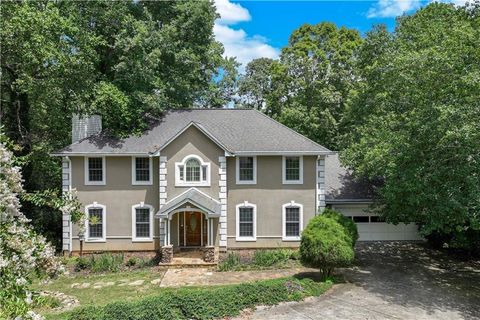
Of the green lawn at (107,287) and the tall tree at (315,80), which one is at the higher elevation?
the tall tree at (315,80)

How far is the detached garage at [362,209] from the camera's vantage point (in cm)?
2009

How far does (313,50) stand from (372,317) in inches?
1068

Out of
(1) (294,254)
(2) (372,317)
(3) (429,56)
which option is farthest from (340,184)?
(2) (372,317)

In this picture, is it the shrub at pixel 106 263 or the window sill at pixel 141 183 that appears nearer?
the shrub at pixel 106 263

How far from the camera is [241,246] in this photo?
18.3m

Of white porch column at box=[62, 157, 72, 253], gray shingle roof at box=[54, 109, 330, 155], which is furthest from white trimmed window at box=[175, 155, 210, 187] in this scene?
white porch column at box=[62, 157, 72, 253]

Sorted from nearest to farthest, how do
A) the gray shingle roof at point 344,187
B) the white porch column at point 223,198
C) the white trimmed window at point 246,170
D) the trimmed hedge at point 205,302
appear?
the trimmed hedge at point 205,302 < the white porch column at point 223,198 < the white trimmed window at point 246,170 < the gray shingle roof at point 344,187

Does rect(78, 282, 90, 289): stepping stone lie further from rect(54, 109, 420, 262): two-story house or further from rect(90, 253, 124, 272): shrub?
rect(54, 109, 420, 262): two-story house

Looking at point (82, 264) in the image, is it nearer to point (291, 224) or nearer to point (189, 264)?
point (189, 264)

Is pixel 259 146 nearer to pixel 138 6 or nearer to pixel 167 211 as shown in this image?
pixel 167 211

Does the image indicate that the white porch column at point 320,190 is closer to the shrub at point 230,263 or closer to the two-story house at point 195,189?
the two-story house at point 195,189

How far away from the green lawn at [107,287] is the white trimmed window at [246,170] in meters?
6.21

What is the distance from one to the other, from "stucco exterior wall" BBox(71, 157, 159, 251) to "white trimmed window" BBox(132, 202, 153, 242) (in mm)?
197

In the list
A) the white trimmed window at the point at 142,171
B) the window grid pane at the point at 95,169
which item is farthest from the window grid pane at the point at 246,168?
the window grid pane at the point at 95,169
